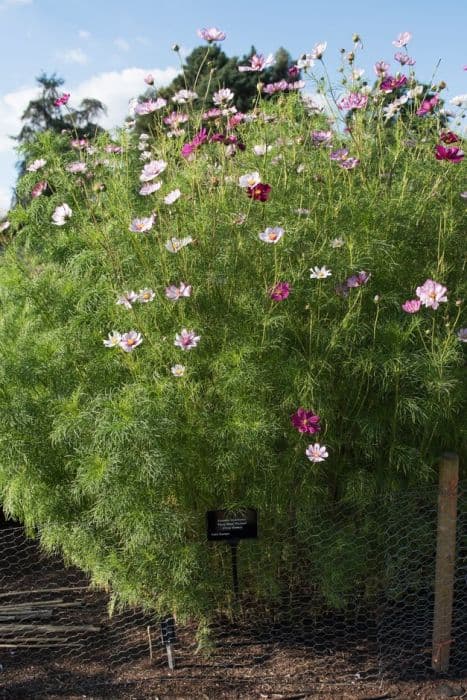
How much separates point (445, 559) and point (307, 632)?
0.74 m

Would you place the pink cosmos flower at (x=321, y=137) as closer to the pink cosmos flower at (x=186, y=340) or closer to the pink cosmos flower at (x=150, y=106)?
the pink cosmos flower at (x=150, y=106)

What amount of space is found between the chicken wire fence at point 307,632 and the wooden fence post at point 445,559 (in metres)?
0.04

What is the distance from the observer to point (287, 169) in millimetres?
3703

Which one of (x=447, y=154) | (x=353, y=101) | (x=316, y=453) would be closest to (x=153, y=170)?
(x=353, y=101)

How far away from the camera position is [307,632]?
11.8 ft

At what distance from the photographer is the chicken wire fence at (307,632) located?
11.2ft

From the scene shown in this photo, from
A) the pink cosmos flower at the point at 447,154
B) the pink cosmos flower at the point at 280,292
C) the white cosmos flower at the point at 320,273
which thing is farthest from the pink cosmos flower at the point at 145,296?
the pink cosmos flower at the point at 447,154

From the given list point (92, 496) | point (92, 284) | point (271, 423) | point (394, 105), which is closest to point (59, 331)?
point (92, 284)

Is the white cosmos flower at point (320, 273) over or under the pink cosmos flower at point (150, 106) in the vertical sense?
under

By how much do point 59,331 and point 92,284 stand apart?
1.12 ft

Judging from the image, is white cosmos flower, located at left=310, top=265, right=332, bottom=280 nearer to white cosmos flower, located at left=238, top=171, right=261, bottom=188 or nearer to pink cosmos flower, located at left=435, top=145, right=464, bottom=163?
white cosmos flower, located at left=238, top=171, right=261, bottom=188

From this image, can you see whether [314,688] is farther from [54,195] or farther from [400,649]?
[54,195]

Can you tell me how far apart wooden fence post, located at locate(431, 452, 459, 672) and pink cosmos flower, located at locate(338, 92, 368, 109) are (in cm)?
161

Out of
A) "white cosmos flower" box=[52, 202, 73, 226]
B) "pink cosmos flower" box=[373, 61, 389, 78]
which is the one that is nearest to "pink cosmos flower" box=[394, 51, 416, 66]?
"pink cosmos flower" box=[373, 61, 389, 78]
